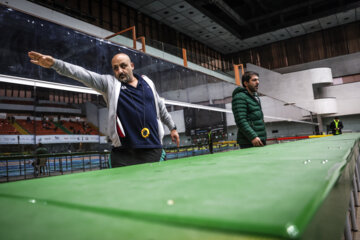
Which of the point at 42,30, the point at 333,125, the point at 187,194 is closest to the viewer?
the point at 187,194

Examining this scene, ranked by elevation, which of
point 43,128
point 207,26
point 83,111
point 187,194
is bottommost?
point 187,194

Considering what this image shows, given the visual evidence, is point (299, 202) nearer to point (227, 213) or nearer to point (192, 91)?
point (227, 213)

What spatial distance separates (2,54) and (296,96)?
14.5 m

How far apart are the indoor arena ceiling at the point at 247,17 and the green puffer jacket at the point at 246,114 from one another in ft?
32.2

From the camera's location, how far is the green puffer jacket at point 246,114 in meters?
2.53

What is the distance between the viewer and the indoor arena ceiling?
12.0 metres

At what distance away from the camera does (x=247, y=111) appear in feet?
8.70

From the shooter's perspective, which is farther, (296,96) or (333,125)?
(296,96)

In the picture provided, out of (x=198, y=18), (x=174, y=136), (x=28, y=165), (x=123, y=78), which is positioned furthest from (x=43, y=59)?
(x=198, y=18)

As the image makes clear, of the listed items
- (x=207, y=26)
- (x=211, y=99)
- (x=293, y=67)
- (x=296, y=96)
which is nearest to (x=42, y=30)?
(x=211, y=99)

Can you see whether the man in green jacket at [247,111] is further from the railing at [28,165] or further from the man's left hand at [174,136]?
the railing at [28,165]

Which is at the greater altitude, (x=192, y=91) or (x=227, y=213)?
(x=192, y=91)

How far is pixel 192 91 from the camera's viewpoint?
797 centimetres

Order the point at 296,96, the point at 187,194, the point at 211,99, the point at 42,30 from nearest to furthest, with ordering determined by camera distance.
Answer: the point at 187,194 → the point at 42,30 → the point at 211,99 → the point at 296,96
